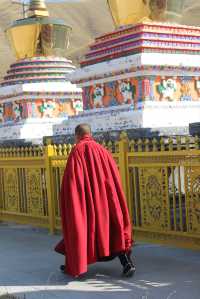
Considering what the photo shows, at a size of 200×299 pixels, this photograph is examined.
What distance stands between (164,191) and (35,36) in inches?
332

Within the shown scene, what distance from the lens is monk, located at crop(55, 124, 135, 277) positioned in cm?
546

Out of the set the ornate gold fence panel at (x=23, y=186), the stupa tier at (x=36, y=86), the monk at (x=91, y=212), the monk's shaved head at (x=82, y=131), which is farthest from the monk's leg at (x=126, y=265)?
the stupa tier at (x=36, y=86)

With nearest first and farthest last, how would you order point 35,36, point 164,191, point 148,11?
point 164,191, point 148,11, point 35,36

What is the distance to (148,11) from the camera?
995 cm

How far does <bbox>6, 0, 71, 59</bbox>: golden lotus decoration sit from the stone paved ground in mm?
7800

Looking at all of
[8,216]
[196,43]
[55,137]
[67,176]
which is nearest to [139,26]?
[196,43]

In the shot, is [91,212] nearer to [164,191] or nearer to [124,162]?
[164,191]

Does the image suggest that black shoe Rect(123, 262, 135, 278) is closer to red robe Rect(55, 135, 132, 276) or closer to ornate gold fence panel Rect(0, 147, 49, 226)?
red robe Rect(55, 135, 132, 276)

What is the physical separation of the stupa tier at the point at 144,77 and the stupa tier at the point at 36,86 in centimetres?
314

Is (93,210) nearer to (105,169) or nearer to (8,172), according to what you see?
(105,169)

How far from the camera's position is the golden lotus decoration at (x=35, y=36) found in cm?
1409

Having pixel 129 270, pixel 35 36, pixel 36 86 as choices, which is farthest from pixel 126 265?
pixel 35 36

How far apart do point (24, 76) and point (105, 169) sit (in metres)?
8.22

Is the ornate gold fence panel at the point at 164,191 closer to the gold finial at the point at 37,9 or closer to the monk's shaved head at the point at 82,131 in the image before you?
the monk's shaved head at the point at 82,131
